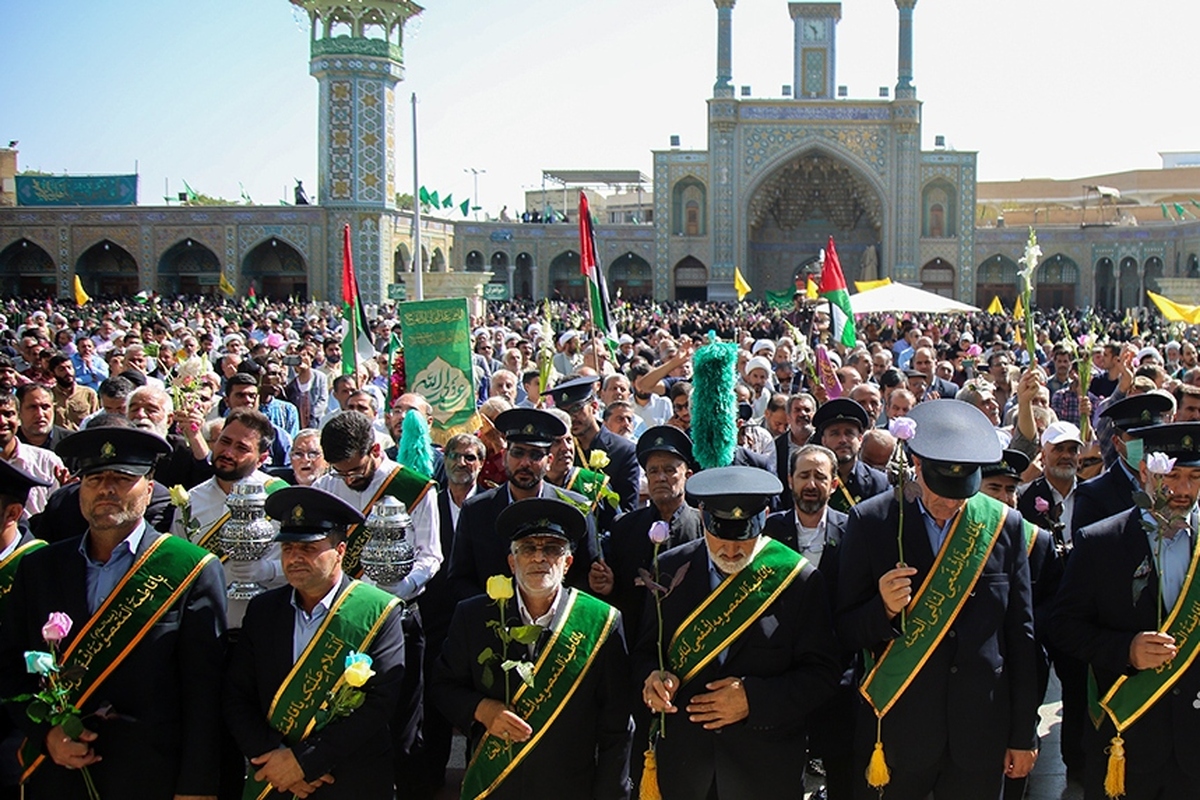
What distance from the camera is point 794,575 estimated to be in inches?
128

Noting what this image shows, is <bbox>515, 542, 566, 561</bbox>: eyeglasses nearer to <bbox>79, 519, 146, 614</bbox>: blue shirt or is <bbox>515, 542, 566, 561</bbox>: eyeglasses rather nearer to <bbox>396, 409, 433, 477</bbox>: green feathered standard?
<bbox>79, 519, 146, 614</bbox>: blue shirt

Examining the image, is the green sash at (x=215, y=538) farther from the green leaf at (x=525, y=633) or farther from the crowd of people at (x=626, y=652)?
the green leaf at (x=525, y=633)

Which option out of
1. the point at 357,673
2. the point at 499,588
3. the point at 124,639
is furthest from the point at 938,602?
the point at 124,639

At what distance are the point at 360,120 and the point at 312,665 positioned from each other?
28322 mm

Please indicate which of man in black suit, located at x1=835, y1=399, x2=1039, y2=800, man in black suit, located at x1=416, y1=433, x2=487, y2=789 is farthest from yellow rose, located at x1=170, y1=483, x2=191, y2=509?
man in black suit, located at x1=835, y1=399, x2=1039, y2=800

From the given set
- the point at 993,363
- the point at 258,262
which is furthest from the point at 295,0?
the point at 993,363

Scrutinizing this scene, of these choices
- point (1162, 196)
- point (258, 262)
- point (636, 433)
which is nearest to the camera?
point (636, 433)

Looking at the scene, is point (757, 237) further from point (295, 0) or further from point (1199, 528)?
point (1199, 528)

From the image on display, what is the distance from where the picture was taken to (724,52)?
35.5 metres

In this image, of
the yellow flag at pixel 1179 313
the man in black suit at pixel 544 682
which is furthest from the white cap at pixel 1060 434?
the yellow flag at pixel 1179 313

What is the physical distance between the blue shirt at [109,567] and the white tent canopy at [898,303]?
10.9m

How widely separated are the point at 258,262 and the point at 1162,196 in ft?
127

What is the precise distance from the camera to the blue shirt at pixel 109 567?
10.4 ft

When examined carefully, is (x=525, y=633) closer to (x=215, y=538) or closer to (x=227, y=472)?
(x=215, y=538)
